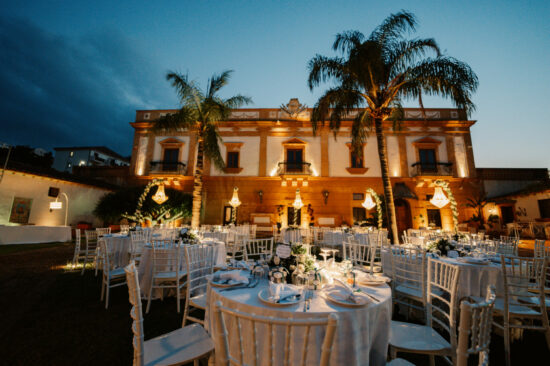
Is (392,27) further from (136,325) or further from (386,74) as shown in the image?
(136,325)

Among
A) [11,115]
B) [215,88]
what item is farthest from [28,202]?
Answer: [11,115]

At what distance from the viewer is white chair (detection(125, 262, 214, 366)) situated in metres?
1.27

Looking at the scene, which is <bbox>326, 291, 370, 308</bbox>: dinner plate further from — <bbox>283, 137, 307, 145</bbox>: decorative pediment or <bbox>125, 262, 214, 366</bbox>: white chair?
<bbox>283, 137, 307, 145</bbox>: decorative pediment

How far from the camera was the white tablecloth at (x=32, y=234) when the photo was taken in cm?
817

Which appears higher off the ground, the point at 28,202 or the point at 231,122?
the point at 231,122

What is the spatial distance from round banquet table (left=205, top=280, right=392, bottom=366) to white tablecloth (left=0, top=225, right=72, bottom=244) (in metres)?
11.6

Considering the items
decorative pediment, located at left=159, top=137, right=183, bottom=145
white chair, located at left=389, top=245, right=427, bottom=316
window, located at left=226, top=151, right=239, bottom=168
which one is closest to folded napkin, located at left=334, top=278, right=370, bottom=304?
white chair, located at left=389, top=245, right=427, bottom=316

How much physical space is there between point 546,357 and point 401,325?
1.81 metres

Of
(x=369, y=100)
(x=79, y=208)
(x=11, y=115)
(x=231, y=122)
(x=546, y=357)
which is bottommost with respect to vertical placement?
(x=546, y=357)

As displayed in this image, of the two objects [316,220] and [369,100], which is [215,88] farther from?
[316,220]

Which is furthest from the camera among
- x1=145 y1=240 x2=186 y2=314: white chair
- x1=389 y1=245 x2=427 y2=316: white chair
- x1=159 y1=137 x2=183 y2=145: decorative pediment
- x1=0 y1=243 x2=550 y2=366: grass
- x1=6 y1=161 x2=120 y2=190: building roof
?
x1=159 y1=137 x2=183 y2=145: decorative pediment

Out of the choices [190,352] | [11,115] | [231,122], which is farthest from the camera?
[11,115]

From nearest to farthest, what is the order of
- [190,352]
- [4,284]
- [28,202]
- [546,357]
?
[190,352]
[546,357]
[4,284]
[28,202]

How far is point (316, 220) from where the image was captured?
13.1 m
